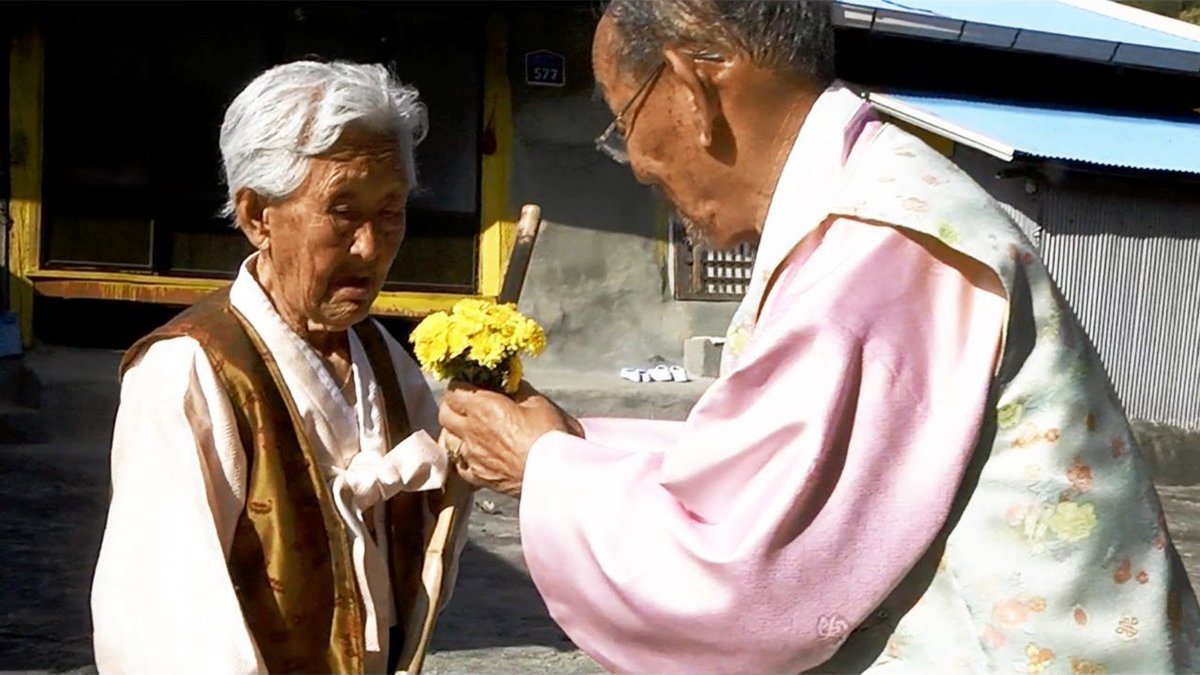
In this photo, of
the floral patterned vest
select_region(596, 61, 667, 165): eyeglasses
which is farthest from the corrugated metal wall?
the floral patterned vest

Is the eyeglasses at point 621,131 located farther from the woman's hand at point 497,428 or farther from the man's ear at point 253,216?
the man's ear at point 253,216

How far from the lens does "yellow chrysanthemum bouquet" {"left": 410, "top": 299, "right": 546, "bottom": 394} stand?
8.02 feet

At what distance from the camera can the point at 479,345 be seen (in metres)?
2.46

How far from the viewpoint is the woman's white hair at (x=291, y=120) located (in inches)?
99.8

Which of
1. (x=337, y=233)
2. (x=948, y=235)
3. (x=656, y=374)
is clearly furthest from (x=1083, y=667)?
(x=656, y=374)

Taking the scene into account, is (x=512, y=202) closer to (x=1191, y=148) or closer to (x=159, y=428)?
(x=1191, y=148)

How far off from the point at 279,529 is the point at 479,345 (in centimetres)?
43

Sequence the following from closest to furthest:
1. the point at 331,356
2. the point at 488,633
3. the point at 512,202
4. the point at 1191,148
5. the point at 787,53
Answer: the point at 787,53 < the point at 331,356 < the point at 488,633 < the point at 512,202 < the point at 1191,148

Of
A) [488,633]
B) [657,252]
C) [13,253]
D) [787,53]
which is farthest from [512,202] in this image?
[787,53]

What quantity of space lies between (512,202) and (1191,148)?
5.19 metres

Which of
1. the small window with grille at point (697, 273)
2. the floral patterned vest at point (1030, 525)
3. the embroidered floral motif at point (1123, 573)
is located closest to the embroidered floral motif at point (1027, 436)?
the floral patterned vest at point (1030, 525)

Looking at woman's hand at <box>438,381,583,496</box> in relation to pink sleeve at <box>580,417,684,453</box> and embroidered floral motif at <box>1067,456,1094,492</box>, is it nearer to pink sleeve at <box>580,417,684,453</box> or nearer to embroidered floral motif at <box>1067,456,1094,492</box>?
pink sleeve at <box>580,417,684,453</box>

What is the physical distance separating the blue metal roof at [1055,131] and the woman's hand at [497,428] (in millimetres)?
7788

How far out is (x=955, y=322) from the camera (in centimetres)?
173
